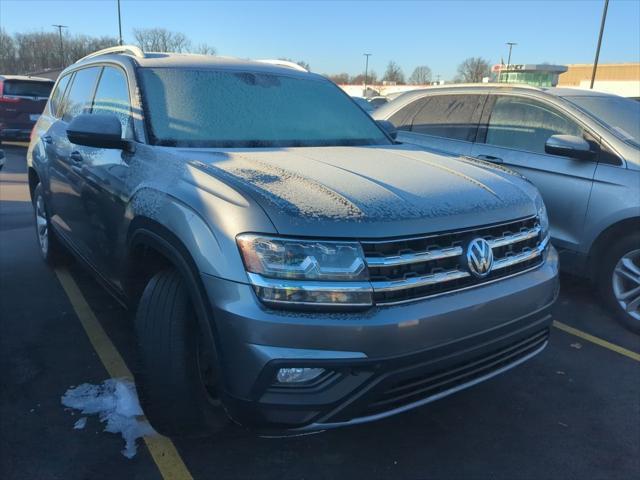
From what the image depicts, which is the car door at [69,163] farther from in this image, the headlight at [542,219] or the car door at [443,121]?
the car door at [443,121]

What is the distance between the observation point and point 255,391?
6.44ft

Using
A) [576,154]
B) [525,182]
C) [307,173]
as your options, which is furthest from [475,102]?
[307,173]

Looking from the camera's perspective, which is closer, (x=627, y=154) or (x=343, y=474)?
(x=343, y=474)

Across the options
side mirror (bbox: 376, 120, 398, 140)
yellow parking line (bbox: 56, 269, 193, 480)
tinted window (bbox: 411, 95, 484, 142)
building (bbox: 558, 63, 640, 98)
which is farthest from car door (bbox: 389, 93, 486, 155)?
building (bbox: 558, 63, 640, 98)

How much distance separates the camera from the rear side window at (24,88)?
14.1 m

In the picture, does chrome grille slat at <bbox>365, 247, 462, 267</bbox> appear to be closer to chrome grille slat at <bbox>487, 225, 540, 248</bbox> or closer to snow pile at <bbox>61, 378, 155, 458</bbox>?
chrome grille slat at <bbox>487, 225, 540, 248</bbox>

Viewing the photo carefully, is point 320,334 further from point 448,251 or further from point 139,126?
point 139,126

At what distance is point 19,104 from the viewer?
557 inches

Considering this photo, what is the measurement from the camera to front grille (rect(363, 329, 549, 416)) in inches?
83.4

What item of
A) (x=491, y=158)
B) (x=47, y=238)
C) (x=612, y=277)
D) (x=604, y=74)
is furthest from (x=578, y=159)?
(x=604, y=74)

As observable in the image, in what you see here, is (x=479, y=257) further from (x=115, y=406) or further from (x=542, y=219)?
(x=115, y=406)

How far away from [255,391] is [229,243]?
0.55 m

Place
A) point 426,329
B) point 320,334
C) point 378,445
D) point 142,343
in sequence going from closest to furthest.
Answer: point 320,334 < point 426,329 < point 142,343 < point 378,445

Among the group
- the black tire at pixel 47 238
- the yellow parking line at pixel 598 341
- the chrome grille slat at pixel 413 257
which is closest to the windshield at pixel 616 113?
the yellow parking line at pixel 598 341
